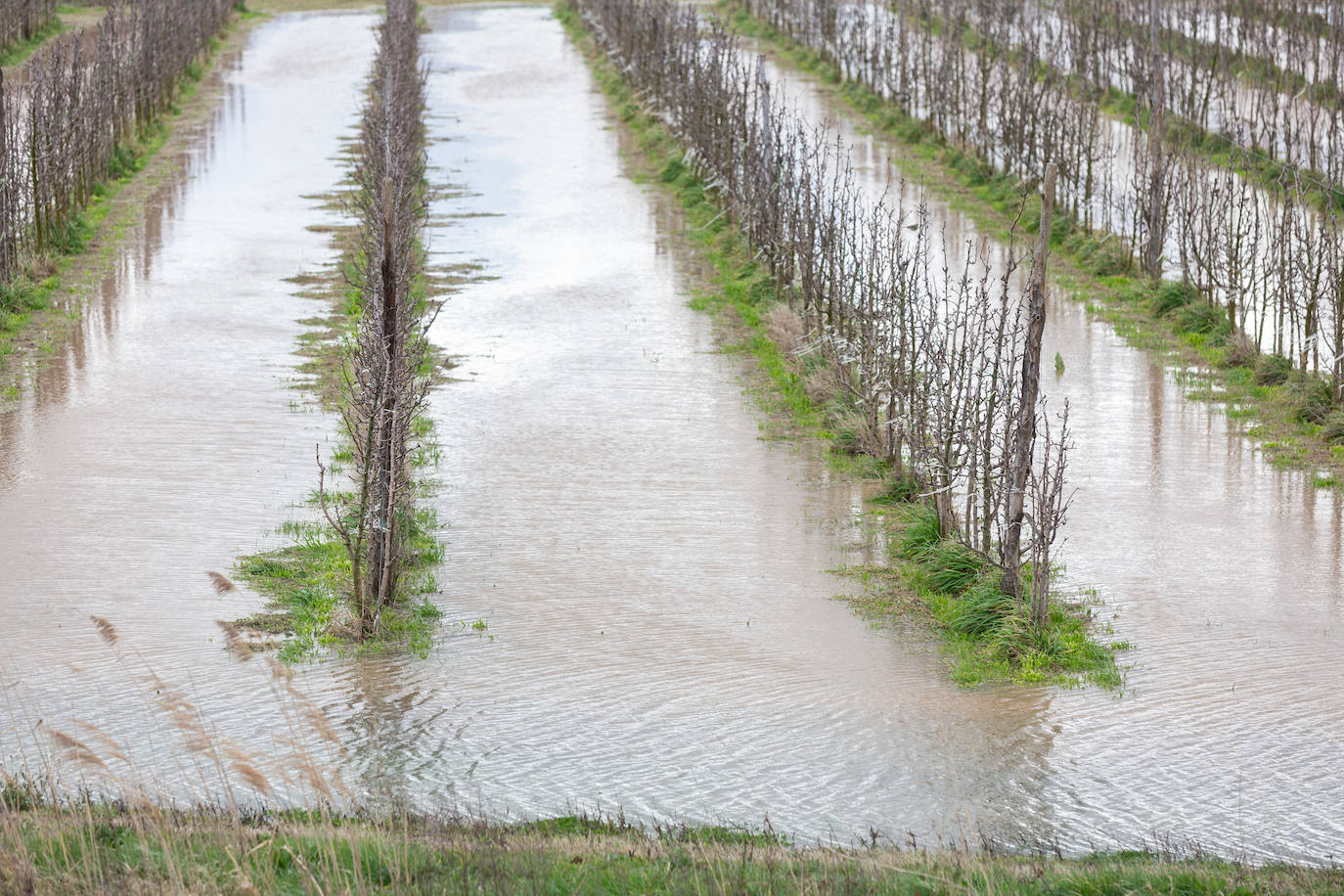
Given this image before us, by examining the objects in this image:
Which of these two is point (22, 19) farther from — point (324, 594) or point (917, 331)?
point (324, 594)

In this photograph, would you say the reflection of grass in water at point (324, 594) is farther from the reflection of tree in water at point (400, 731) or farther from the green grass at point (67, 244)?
the green grass at point (67, 244)

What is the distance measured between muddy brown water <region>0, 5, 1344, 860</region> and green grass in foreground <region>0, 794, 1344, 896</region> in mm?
772

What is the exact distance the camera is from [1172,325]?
18062 mm

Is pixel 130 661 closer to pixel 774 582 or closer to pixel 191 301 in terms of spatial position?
pixel 774 582

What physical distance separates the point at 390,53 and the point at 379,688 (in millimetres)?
23122

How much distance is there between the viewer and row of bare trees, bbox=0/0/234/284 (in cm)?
1880

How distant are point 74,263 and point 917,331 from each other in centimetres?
1192

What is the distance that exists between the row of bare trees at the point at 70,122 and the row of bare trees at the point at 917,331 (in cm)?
918

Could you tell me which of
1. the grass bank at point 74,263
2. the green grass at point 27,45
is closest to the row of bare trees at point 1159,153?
the grass bank at point 74,263

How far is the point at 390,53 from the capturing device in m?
29.9

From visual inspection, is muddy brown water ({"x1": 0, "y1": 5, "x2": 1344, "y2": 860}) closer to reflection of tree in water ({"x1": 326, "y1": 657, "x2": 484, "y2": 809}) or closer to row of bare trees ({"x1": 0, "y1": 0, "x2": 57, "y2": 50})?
reflection of tree in water ({"x1": 326, "y1": 657, "x2": 484, "y2": 809})

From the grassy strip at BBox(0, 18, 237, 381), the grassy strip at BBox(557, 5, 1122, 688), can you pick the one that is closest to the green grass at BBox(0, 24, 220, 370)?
the grassy strip at BBox(0, 18, 237, 381)

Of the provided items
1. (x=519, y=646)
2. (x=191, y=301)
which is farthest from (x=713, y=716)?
(x=191, y=301)

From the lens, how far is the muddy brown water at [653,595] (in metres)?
7.72
